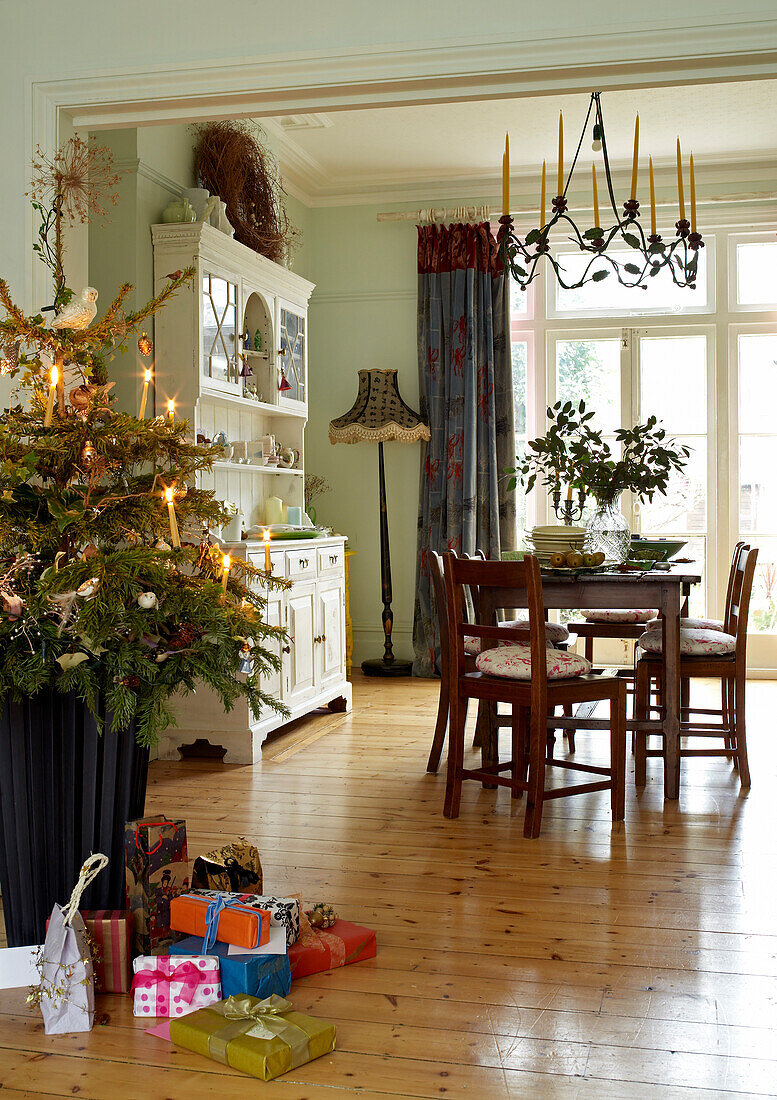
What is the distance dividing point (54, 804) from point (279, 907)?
1.83 feet

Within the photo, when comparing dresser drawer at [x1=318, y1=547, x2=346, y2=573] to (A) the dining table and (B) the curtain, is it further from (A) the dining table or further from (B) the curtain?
(A) the dining table

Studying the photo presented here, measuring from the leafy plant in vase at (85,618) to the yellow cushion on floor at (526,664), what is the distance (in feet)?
3.87

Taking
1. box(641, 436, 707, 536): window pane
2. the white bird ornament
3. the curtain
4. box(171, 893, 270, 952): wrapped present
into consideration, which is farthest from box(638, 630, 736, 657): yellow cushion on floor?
box(641, 436, 707, 536): window pane

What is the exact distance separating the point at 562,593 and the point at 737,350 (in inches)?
144

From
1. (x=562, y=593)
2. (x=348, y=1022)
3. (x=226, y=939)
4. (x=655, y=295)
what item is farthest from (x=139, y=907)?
(x=655, y=295)

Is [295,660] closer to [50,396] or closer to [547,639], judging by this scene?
[547,639]

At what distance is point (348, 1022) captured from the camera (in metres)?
2.10

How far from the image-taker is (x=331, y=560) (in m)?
5.43

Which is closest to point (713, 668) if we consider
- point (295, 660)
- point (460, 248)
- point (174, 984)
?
point (295, 660)

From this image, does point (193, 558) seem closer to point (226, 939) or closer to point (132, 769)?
point (132, 769)

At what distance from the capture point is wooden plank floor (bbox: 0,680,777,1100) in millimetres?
1906

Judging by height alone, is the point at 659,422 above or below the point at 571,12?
below


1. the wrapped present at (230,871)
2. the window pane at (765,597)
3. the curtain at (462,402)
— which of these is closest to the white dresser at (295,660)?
the curtain at (462,402)

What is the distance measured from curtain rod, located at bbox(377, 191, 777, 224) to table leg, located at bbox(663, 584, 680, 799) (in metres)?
3.76
